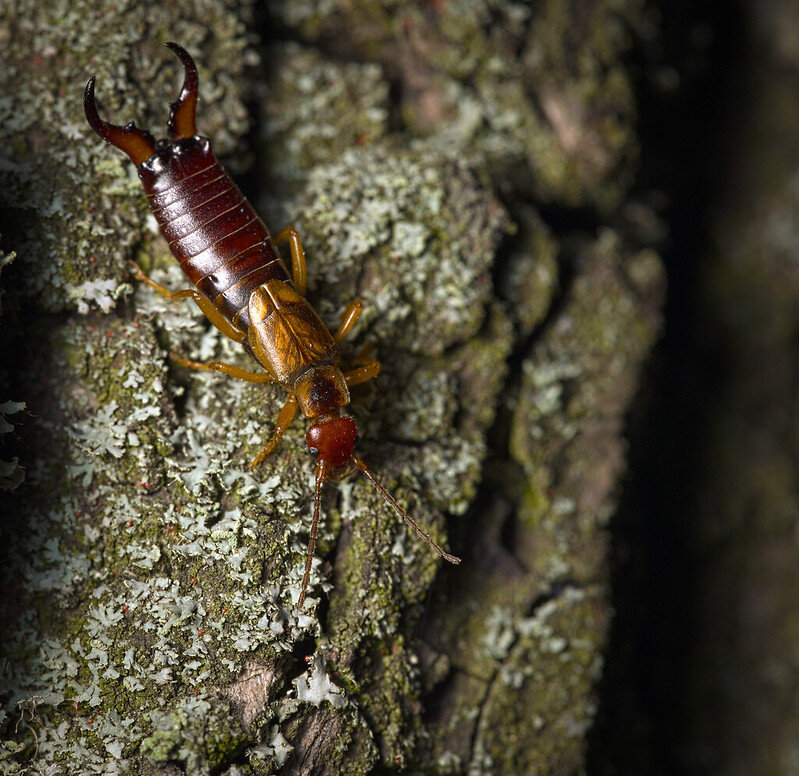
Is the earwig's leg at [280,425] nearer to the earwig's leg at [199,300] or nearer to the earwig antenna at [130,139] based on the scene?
the earwig's leg at [199,300]

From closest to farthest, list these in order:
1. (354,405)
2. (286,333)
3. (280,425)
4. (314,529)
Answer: (314,529) < (280,425) < (286,333) < (354,405)

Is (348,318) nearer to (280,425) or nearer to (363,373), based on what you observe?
(363,373)

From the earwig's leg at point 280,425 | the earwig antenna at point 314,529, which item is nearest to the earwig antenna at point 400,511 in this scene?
the earwig antenna at point 314,529

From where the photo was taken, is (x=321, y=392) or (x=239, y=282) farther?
(x=239, y=282)

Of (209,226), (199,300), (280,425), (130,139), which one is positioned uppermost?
(130,139)

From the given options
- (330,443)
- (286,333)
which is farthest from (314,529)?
(286,333)

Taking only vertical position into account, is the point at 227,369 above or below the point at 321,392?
above

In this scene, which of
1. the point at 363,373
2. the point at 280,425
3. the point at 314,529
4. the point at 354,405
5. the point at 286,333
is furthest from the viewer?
the point at 354,405
